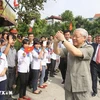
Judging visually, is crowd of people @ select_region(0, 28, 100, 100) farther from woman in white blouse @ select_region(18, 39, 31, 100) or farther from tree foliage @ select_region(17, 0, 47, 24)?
tree foliage @ select_region(17, 0, 47, 24)

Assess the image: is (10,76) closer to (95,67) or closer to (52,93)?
(52,93)

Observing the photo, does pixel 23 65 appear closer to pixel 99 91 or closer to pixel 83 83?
pixel 83 83

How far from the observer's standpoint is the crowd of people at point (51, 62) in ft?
10.3

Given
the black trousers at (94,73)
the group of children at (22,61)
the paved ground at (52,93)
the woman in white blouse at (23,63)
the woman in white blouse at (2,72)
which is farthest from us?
the black trousers at (94,73)

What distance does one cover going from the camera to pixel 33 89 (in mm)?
5898

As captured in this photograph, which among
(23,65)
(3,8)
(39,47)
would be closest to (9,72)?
(23,65)

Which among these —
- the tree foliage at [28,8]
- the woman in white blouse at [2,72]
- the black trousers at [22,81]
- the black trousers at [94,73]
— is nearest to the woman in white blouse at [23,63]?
the black trousers at [22,81]

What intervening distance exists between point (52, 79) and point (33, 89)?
2.13 metres

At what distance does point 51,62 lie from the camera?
26.9ft

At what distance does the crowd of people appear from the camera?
10.3ft

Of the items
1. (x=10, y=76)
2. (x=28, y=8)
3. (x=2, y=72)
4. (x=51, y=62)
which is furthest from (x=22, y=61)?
(x=28, y=8)

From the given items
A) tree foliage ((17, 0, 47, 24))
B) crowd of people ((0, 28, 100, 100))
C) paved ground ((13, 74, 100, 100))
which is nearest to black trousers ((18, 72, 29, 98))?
crowd of people ((0, 28, 100, 100))

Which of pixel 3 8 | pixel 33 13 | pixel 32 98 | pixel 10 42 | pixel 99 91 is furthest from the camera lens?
pixel 33 13

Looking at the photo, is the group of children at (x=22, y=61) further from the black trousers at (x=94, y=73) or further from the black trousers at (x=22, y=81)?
the black trousers at (x=94, y=73)
